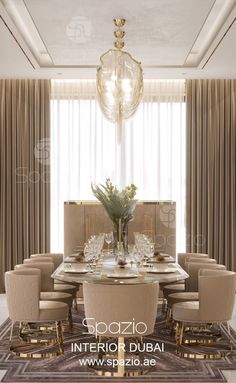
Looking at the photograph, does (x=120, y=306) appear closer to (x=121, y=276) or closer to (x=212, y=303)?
(x=121, y=276)

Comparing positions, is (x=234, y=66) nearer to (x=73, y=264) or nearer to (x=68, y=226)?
(x=68, y=226)

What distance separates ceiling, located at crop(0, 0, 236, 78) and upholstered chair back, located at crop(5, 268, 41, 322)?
92.6 inches

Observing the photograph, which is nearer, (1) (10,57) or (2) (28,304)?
(2) (28,304)

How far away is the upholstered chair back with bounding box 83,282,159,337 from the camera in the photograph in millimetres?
4359

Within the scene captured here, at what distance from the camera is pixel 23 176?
28.9 ft

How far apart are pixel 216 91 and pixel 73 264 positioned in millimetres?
4206

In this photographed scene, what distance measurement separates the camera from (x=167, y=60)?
759 cm

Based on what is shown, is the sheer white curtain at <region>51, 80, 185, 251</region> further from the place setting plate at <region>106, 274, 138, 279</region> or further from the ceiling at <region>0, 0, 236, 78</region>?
the place setting plate at <region>106, 274, 138, 279</region>

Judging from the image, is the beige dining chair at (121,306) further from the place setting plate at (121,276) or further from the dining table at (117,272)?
the place setting plate at (121,276)

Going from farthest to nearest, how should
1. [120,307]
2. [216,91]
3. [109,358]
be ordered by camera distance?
[216,91] < [109,358] < [120,307]

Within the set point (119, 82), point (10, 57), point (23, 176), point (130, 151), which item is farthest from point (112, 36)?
point (23, 176)

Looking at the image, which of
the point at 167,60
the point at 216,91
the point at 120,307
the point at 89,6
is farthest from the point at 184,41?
the point at 120,307

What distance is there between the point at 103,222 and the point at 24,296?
9.88 feet

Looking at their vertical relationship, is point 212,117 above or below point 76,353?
above
